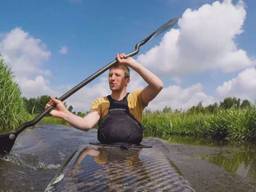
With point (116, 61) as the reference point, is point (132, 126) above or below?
below

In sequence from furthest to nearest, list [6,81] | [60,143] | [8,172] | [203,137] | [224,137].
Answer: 1. [203,137]
2. [224,137]
3. [6,81]
4. [60,143]
5. [8,172]

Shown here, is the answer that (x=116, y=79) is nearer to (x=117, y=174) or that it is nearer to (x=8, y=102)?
(x=117, y=174)

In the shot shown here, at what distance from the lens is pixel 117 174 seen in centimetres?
307

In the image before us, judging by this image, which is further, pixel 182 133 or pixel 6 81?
pixel 182 133

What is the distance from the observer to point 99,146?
4703 millimetres

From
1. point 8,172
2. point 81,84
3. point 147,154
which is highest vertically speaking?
point 81,84

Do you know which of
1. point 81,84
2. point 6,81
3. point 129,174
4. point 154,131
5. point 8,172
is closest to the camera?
point 129,174

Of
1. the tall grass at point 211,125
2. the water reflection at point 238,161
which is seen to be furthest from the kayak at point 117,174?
the tall grass at point 211,125

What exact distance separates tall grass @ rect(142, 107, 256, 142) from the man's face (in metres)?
7.32

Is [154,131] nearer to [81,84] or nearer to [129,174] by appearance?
[81,84]

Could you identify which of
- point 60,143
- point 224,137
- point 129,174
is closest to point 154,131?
point 224,137

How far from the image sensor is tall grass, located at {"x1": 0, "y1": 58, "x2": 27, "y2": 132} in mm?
11086

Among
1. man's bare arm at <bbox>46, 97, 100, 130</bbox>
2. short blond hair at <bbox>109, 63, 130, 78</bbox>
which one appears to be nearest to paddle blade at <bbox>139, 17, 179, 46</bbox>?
short blond hair at <bbox>109, 63, 130, 78</bbox>

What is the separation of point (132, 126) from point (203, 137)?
914 cm
